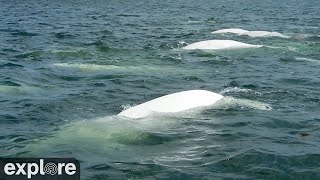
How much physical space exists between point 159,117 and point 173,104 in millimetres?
946

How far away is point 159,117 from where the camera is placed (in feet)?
51.6

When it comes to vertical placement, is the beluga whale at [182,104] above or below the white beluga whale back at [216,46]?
below

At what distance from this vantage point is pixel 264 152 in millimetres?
13195

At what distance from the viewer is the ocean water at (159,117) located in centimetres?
1261

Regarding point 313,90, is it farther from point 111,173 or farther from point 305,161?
point 111,173

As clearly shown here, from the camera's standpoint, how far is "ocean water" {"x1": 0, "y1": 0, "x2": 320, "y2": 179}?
12.6 m

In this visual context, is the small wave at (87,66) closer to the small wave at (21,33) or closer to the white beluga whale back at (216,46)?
the white beluga whale back at (216,46)

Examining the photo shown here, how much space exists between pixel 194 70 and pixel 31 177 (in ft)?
51.2

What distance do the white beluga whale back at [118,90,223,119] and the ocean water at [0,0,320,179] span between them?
1.15ft

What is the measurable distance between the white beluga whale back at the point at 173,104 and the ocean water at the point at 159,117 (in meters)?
0.35

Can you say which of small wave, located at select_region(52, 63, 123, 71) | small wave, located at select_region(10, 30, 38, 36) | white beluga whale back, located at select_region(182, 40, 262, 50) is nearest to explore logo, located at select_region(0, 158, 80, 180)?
small wave, located at select_region(52, 63, 123, 71)

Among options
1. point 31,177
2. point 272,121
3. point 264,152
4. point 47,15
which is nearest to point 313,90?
point 272,121

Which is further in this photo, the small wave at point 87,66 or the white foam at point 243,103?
the small wave at point 87,66

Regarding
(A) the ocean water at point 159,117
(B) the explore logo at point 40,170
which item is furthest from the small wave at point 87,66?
(B) the explore logo at point 40,170
